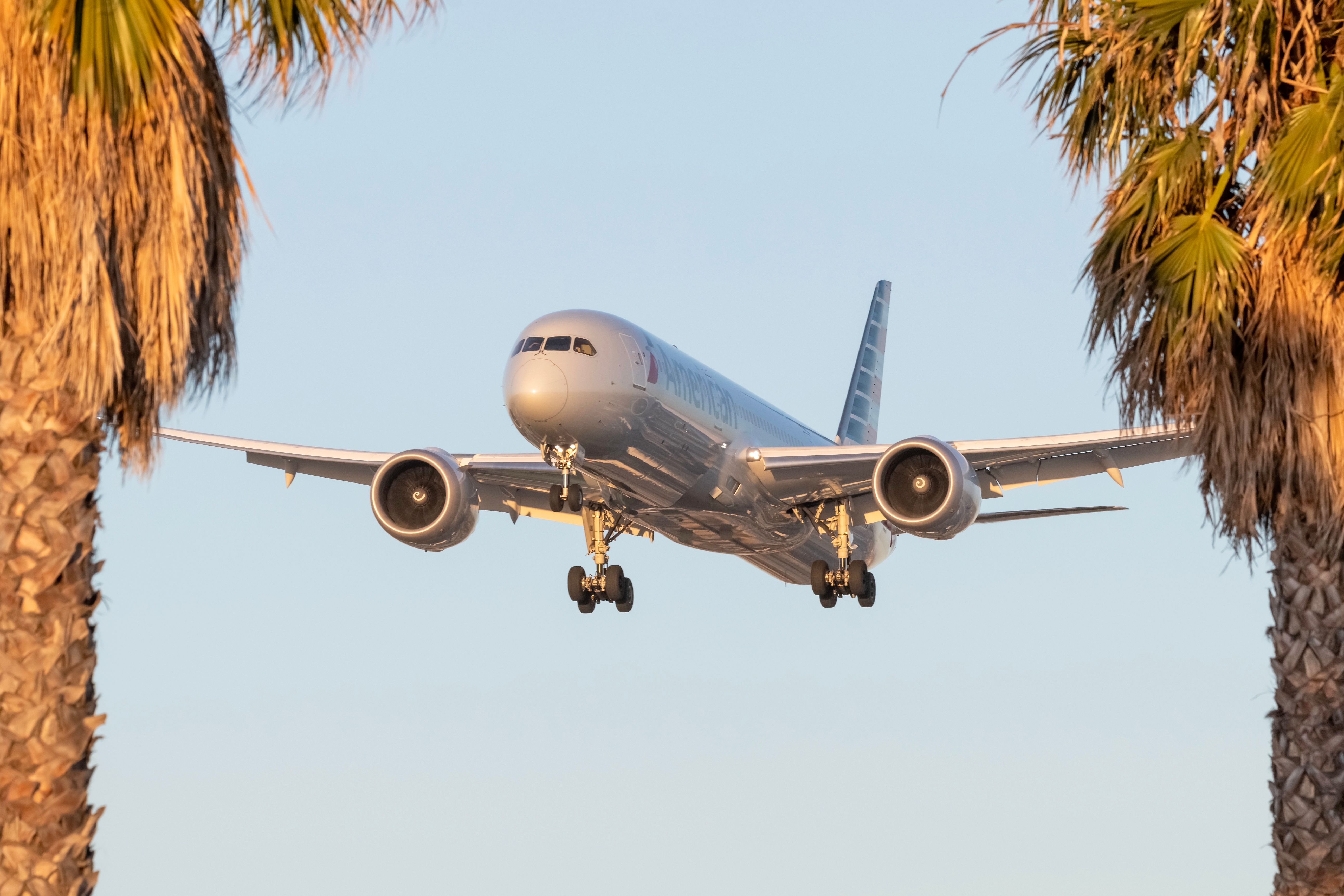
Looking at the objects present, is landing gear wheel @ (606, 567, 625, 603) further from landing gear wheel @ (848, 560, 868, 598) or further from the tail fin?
the tail fin

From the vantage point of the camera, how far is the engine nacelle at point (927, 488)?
2755 centimetres

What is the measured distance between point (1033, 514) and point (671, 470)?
7.21m

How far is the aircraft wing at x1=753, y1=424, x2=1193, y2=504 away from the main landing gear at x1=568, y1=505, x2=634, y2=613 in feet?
10.4

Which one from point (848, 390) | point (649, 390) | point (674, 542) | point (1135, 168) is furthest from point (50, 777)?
point (848, 390)

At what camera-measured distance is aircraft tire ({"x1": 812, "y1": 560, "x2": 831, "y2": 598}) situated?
1232 inches

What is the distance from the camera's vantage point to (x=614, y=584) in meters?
31.1

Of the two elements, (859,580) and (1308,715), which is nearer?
(1308,715)

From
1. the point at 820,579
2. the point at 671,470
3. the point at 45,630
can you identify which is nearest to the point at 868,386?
the point at 820,579

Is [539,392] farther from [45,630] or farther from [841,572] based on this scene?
[45,630]

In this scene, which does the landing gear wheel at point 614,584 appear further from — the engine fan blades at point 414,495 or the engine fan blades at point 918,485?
the engine fan blades at point 918,485

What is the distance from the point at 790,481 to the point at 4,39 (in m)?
22.3

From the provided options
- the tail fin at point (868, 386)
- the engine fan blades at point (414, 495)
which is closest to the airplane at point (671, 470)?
the engine fan blades at point (414, 495)

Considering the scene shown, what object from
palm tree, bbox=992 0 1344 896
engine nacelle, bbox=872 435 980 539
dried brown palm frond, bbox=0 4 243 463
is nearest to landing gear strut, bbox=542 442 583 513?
engine nacelle, bbox=872 435 980 539

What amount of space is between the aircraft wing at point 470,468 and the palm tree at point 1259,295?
62.2ft
